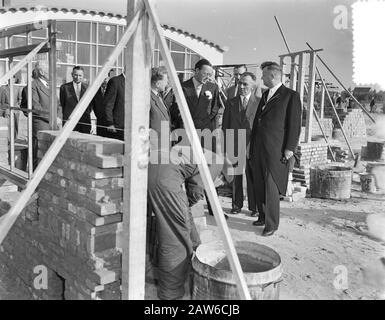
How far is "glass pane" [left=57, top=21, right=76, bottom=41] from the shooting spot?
39.6 feet

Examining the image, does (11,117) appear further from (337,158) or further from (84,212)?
(337,158)

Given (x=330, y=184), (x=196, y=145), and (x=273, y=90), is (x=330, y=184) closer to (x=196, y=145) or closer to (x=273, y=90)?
(x=273, y=90)

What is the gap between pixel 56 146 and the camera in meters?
2.23

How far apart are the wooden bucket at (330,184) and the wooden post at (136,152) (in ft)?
14.6

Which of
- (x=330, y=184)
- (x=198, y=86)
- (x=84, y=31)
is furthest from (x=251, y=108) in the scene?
(x=84, y=31)

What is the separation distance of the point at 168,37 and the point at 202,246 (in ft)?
38.8

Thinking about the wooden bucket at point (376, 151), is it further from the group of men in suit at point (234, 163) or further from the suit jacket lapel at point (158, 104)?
the suit jacket lapel at point (158, 104)

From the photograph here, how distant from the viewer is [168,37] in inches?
547

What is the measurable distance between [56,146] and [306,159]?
624 cm

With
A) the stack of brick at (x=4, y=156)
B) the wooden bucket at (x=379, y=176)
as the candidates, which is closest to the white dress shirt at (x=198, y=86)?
the stack of brick at (x=4, y=156)

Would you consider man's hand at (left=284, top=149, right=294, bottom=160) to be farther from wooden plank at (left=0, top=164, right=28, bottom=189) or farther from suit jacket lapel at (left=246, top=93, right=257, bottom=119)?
wooden plank at (left=0, top=164, right=28, bottom=189)

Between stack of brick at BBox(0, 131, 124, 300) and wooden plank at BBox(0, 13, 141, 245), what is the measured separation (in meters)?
0.64

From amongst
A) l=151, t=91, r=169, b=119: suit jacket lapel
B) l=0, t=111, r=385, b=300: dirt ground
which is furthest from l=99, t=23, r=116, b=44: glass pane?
l=151, t=91, r=169, b=119: suit jacket lapel
